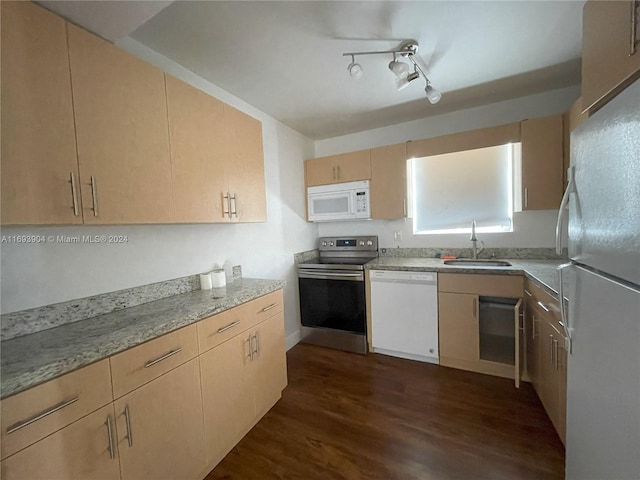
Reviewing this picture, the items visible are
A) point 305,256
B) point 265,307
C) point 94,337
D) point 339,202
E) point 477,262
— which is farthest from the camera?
point 305,256

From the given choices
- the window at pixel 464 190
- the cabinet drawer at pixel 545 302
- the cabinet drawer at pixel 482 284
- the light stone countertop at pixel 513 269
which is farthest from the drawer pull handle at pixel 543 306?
the window at pixel 464 190

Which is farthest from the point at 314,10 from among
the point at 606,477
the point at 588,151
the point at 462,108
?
the point at 606,477

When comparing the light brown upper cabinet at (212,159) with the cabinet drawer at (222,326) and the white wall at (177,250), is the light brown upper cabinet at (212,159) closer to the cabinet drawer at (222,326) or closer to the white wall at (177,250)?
the white wall at (177,250)

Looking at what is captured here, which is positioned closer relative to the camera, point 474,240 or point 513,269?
point 513,269

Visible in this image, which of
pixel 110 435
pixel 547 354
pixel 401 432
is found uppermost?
pixel 110 435

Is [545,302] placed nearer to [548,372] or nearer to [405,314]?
[548,372]

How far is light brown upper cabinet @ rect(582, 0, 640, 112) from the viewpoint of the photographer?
69 cm

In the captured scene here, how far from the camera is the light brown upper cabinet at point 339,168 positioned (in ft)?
9.28

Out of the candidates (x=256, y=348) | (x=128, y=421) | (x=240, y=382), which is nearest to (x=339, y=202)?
Answer: (x=256, y=348)

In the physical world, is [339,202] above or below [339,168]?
below

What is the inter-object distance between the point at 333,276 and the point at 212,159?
1.63 m

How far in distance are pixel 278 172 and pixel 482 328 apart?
103 inches

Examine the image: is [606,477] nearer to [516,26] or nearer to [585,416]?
[585,416]

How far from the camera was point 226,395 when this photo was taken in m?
1.47
